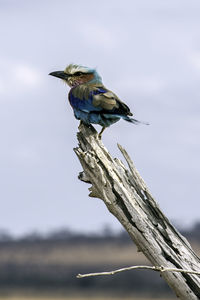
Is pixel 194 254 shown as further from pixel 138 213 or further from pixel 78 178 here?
pixel 78 178

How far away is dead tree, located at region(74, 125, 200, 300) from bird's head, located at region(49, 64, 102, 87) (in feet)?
3.92

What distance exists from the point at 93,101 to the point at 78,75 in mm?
795

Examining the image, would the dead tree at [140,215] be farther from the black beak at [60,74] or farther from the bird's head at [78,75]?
the black beak at [60,74]

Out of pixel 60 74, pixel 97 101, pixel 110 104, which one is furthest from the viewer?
pixel 60 74

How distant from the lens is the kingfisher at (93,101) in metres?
5.24

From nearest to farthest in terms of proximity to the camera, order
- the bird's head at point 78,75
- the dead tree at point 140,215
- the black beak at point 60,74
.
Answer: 1. the dead tree at point 140,215
2. the bird's head at point 78,75
3. the black beak at point 60,74

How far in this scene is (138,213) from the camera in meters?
4.66

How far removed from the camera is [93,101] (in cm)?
538

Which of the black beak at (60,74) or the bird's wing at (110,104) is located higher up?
the black beak at (60,74)

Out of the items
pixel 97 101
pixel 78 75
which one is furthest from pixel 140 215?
pixel 78 75

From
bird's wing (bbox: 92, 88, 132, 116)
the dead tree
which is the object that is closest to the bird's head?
bird's wing (bbox: 92, 88, 132, 116)

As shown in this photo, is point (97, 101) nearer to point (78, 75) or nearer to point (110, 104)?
point (110, 104)

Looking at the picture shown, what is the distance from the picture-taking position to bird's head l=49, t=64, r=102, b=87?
5.93m

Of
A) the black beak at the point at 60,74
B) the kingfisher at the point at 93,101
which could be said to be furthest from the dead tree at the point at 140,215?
the black beak at the point at 60,74
